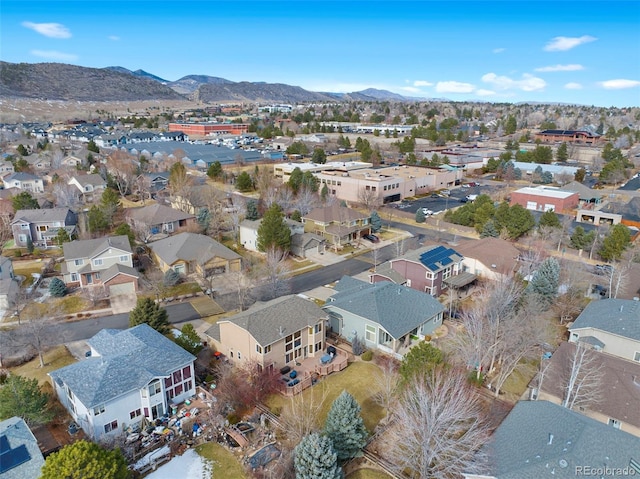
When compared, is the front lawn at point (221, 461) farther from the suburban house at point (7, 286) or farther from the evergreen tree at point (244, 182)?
the evergreen tree at point (244, 182)

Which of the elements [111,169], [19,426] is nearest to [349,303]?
[19,426]

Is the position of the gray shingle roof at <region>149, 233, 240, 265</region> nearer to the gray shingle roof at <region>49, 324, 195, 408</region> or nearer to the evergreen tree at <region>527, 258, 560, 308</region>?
the gray shingle roof at <region>49, 324, 195, 408</region>

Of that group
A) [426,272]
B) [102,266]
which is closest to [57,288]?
[102,266]

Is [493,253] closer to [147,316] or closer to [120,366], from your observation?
[147,316]

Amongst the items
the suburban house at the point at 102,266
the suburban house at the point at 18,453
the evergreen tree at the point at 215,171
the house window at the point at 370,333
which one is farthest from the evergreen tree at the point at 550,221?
the evergreen tree at the point at 215,171

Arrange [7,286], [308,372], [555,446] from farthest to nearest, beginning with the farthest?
1. [7,286]
2. [308,372]
3. [555,446]

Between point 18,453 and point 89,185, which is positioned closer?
point 18,453

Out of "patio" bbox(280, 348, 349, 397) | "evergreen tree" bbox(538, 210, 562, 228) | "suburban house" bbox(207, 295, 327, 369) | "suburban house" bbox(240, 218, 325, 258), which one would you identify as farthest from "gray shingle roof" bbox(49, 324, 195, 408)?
"evergreen tree" bbox(538, 210, 562, 228)

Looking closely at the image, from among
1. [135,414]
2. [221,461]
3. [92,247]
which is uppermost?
[92,247]
